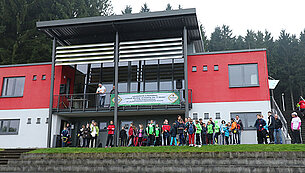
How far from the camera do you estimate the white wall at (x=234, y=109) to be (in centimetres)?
1570

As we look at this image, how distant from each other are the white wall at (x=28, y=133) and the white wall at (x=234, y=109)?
29.5 ft

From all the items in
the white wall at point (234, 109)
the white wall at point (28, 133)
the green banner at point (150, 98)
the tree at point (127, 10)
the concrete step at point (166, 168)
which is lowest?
the concrete step at point (166, 168)

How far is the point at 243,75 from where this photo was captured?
16.7 m

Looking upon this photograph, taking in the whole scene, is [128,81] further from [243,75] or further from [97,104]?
[243,75]

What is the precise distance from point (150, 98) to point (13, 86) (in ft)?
31.2

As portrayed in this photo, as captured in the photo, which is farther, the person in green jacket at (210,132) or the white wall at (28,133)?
the white wall at (28,133)

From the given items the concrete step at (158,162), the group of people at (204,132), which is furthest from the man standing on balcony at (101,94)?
the concrete step at (158,162)

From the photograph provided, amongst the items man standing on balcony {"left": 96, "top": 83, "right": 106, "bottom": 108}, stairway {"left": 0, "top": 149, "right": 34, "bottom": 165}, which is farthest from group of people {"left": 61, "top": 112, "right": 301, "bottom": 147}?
stairway {"left": 0, "top": 149, "right": 34, "bottom": 165}

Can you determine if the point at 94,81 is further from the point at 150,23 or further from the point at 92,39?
the point at 150,23

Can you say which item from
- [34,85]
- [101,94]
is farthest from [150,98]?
[34,85]

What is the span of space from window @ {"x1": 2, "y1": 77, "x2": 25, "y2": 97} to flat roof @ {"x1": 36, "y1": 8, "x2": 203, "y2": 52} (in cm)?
381

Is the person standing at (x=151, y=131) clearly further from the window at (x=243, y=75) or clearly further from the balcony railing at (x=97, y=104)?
the window at (x=243, y=75)

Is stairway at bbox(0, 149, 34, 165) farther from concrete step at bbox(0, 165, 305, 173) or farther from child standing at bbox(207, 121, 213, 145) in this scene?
child standing at bbox(207, 121, 213, 145)

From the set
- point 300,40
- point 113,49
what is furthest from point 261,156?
point 300,40
